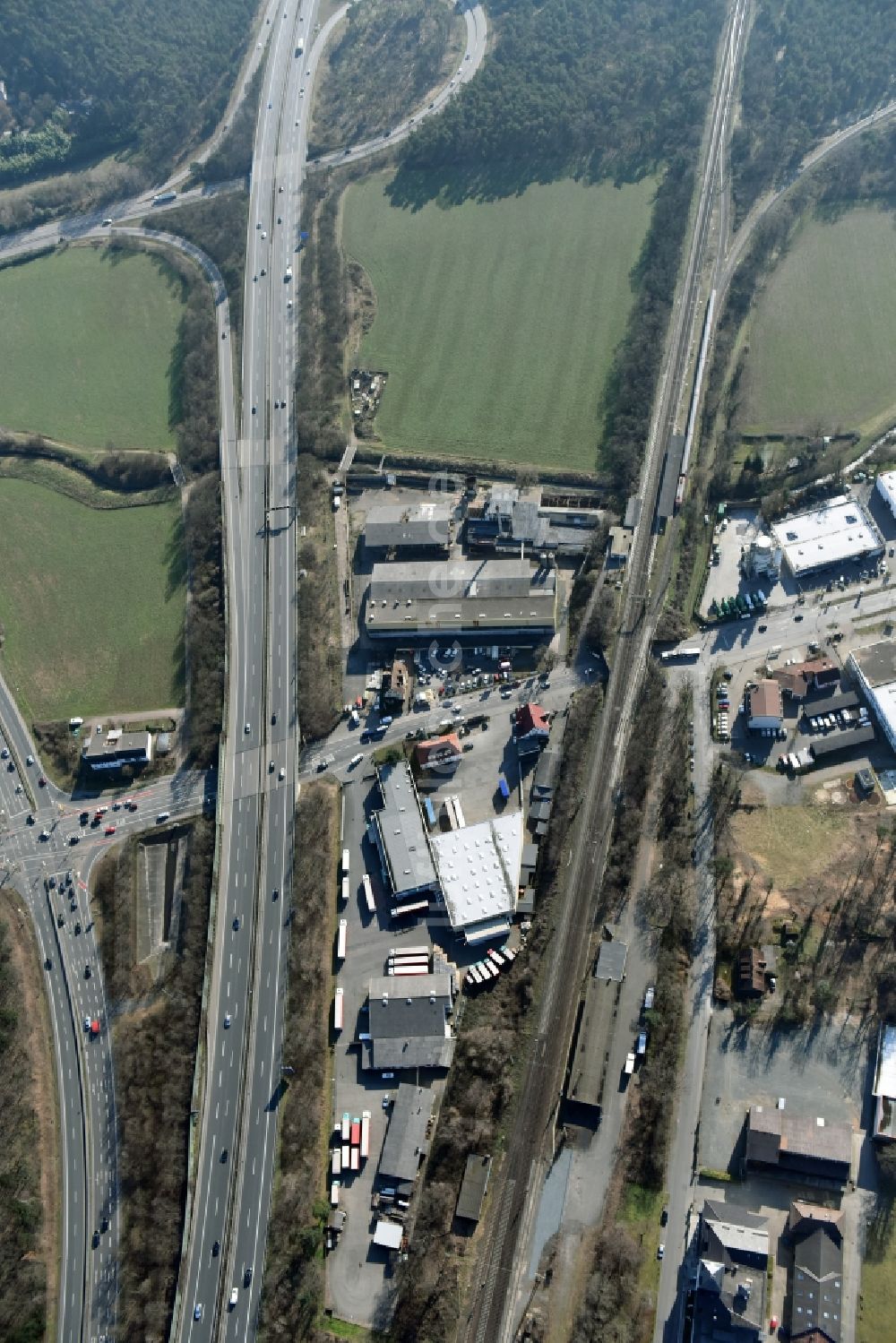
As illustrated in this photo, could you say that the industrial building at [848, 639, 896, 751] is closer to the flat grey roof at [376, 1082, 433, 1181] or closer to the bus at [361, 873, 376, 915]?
the bus at [361, 873, 376, 915]

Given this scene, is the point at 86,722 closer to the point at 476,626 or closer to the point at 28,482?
the point at 28,482

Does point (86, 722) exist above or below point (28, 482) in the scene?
below

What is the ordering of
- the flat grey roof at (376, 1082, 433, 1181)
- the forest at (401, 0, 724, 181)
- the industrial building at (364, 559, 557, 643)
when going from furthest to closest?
the forest at (401, 0, 724, 181) → the industrial building at (364, 559, 557, 643) → the flat grey roof at (376, 1082, 433, 1181)

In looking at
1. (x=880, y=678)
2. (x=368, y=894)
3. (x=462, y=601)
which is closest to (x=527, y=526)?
(x=462, y=601)

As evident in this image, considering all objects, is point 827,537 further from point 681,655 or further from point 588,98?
point 588,98

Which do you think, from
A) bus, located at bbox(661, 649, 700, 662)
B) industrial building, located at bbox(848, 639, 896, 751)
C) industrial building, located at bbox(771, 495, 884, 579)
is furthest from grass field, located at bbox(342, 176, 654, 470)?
industrial building, located at bbox(848, 639, 896, 751)

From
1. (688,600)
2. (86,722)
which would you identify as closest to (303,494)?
(86,722)
